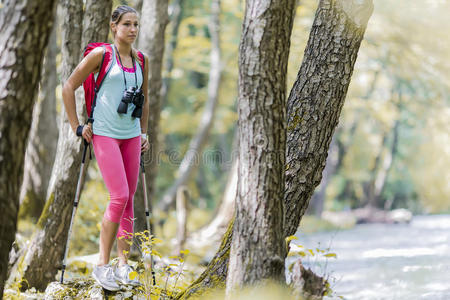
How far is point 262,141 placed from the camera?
2.97 m

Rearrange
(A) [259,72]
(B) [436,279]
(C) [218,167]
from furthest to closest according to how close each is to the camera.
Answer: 1. (C) [218,167]
2. (B) [436,279]
3. (A) [259,72]

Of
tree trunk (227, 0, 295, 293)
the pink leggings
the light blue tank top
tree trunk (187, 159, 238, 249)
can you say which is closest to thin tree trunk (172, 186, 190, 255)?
tree trunk (187, 159, 238, 249)

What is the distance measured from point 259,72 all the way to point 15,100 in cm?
131

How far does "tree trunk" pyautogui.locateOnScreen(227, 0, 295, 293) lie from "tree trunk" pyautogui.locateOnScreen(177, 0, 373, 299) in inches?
24.4

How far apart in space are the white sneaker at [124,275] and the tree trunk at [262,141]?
46.7 inches

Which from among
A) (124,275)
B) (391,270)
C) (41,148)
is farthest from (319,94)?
(41,148)

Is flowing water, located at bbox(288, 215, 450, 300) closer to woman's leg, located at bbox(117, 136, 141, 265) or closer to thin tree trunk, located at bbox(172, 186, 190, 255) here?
woman's leg, located at bbox(117, 136, 141, 265)

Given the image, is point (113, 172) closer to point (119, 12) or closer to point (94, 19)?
point (119, 12)

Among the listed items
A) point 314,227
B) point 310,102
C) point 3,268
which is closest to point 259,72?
point 310,102

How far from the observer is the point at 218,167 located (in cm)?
2683

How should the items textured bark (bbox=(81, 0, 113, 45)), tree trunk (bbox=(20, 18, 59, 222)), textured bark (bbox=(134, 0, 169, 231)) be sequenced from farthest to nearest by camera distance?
tree trunk (bbox=(20, 18, 59, 222)) → textured bark (bbox=(134, 0, 169, 231)) → textured bark (bbox=(81, 0, 113, 45))

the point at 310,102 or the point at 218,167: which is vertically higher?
the point at 310,102

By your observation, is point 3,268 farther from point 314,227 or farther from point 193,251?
point 314,227

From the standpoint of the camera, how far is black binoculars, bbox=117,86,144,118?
12.7 ft
